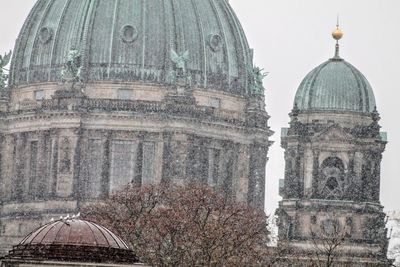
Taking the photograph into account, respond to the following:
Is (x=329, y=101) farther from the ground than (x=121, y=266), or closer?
farther from the ground

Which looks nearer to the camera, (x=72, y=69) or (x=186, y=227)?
(x=186, y=227)

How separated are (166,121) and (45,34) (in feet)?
30.1

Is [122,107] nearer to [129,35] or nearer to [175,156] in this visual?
[175,156]

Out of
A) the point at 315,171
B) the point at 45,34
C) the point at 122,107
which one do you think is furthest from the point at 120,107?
the point at 315,171

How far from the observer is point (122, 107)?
382 ft

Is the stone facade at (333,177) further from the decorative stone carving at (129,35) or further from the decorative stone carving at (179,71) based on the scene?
the decorative stone carving at (129,35)

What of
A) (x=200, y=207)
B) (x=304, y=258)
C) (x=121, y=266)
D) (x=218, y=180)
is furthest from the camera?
(x=218, y=180)

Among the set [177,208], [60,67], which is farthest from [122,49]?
[177,208]

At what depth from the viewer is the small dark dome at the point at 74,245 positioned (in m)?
53.8

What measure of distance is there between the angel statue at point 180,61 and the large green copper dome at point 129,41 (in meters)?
0.47

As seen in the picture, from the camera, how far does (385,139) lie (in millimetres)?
114375

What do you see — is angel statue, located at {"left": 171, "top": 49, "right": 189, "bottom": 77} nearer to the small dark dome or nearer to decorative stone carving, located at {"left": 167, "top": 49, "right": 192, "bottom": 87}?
decorative stone carving, located at {"left": 167, "top": 49, "right": 192, "bottom": 87}

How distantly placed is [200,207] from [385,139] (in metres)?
25.4

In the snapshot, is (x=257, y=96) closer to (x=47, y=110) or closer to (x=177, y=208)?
(x=47, y=110)
